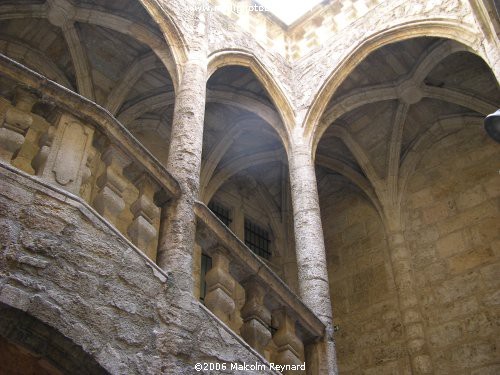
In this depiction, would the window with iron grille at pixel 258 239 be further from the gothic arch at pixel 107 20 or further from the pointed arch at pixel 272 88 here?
the gothic arch at pixel 107 20

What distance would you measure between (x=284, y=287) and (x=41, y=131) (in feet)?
7.36

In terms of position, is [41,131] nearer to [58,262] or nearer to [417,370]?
[58,262]

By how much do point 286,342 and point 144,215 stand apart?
1.64 meters

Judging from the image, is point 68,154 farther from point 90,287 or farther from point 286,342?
point 286,342

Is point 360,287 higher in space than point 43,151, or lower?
higher

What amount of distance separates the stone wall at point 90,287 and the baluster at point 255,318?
45cm

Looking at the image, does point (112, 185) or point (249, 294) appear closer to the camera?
point (112, 185)

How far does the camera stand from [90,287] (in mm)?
3193

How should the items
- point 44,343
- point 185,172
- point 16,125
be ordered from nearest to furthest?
point 44,343 → point 16,125 → point 185,172

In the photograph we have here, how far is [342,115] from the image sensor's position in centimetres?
987

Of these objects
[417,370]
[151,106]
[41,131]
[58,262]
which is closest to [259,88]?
[151,106]

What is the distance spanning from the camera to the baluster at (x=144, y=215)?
3848 millimetres

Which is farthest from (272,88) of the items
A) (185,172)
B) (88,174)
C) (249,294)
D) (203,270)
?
(88,174)

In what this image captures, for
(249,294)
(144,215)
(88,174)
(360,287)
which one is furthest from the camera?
(360,287)
